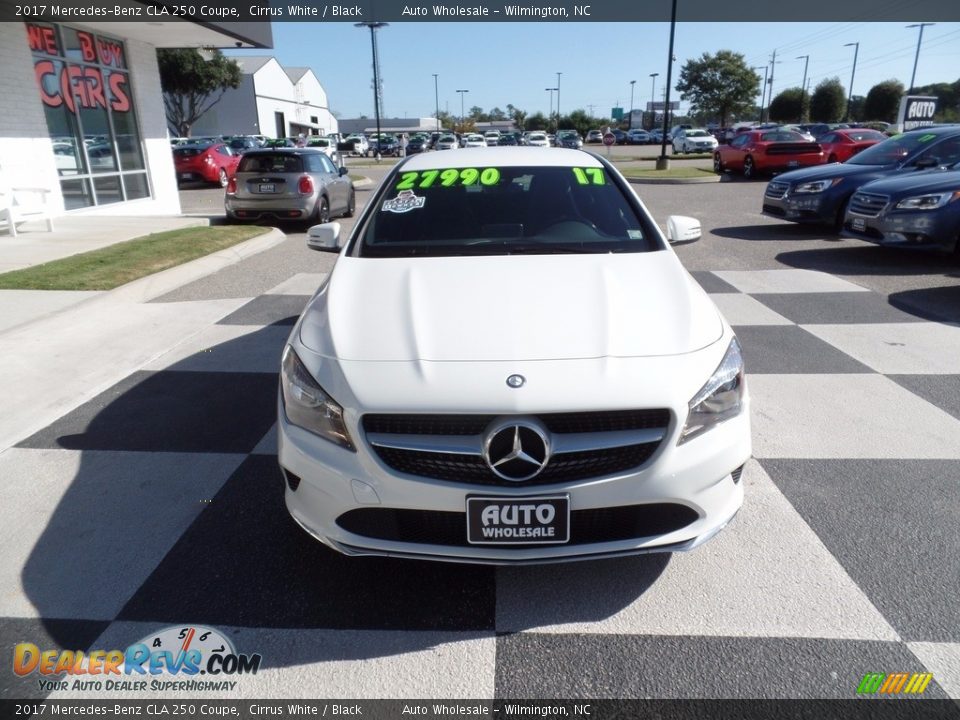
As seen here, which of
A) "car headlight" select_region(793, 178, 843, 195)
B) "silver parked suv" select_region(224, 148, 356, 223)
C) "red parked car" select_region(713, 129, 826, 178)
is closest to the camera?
"car headlight" select_region(793, 178, 843, 195)

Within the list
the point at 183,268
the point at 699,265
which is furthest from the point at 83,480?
the point at 699,265

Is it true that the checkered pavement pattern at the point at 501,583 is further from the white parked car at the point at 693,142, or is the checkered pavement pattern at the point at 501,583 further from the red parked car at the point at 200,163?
the white parked car at the point at 693,142

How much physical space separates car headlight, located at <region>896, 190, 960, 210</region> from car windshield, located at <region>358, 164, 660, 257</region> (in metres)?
5.90

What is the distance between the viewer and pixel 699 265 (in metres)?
9.07

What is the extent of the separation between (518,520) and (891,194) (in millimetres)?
8293

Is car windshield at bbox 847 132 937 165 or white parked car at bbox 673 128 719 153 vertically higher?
car windshield at bbox 847 132 937 165

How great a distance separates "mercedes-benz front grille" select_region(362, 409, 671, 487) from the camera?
2.29 m

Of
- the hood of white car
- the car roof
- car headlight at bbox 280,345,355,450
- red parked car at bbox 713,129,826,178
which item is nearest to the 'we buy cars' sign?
red parked car at bbox 713,129,826,178

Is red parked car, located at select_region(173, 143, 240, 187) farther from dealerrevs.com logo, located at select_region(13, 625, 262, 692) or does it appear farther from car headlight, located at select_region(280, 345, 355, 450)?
dealerrevs.com logo, located at select_region(13, 625, 262, 692)

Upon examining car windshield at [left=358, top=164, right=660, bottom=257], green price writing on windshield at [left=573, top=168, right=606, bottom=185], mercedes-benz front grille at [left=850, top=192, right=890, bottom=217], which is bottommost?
mercedes-benz front grille at [left=850, top=192, right=890, bottom=217]

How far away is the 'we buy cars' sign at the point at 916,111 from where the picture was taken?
32.7 meters

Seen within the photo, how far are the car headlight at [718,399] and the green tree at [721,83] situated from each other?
78856 millimetres

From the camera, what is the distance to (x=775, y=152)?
71.3ft

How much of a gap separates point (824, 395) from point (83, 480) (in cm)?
458
